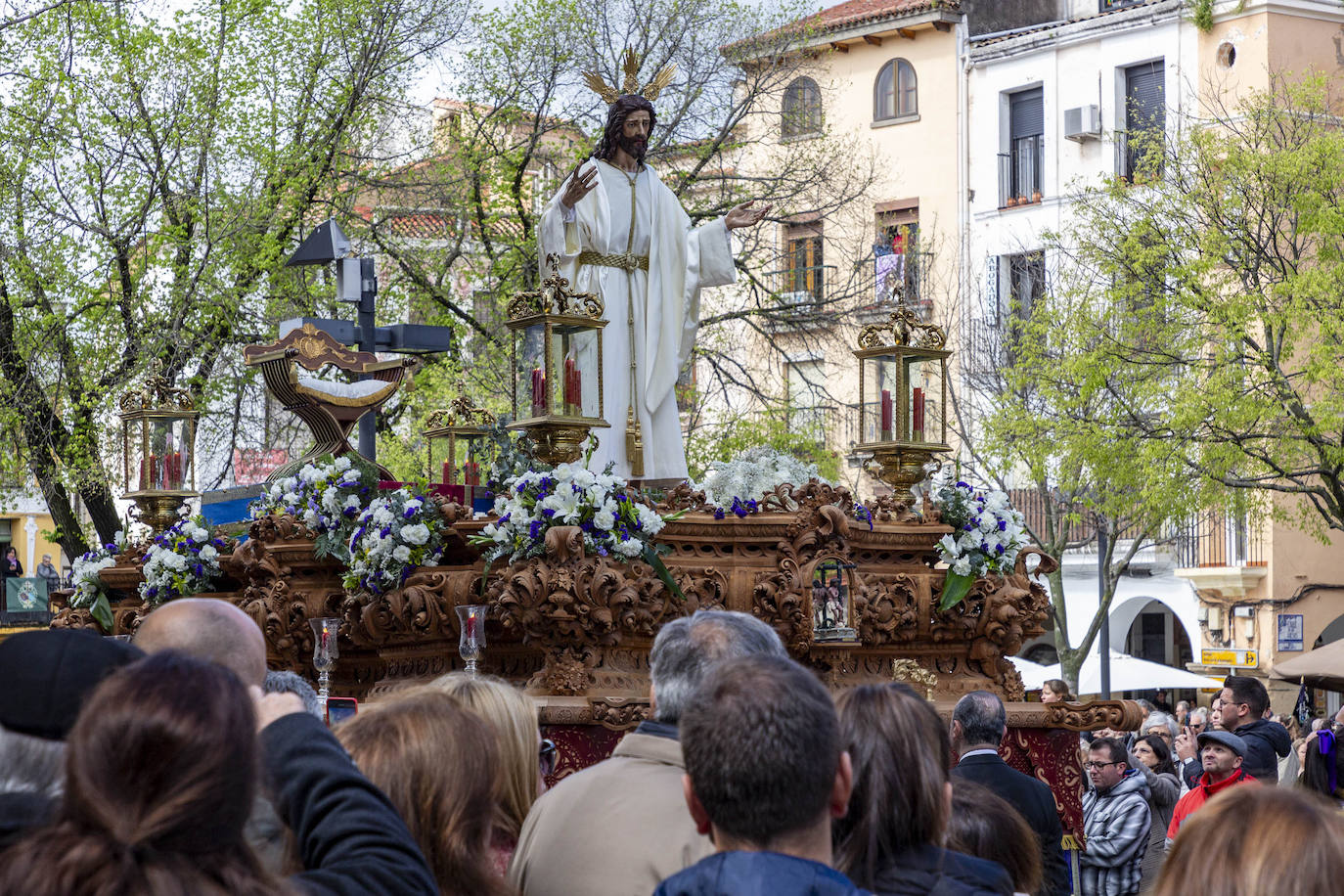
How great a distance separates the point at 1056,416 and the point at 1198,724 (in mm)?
10211

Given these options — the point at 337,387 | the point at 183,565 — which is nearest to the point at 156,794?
the point at 183,565

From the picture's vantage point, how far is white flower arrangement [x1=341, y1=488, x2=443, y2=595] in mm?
8836

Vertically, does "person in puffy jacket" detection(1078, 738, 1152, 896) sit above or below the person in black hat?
below

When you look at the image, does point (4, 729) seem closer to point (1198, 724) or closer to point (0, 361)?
point (1198, 724)

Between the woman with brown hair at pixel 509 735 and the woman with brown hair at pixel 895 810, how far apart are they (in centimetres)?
68

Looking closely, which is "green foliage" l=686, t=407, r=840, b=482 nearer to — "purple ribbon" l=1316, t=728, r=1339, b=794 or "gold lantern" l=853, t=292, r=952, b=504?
"gold lantern" l=853, t=292, r=952, b=504

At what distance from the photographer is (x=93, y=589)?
11.3 metres

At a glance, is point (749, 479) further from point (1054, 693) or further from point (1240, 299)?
point (1240, 299)

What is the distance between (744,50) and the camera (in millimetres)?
25250

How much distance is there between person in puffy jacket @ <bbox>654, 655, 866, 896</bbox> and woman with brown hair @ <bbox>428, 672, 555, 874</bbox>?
Answer: 665 mm

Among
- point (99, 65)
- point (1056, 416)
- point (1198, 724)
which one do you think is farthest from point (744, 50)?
point (1198, 724)

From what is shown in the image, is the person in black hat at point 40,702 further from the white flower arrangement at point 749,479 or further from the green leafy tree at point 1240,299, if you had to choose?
the green leafy tree at point 1240,299

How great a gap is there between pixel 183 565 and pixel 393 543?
1954mm

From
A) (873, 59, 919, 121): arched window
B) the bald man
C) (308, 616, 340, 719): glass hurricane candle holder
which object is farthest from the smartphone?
(873, 59, 919, 121): arched window
